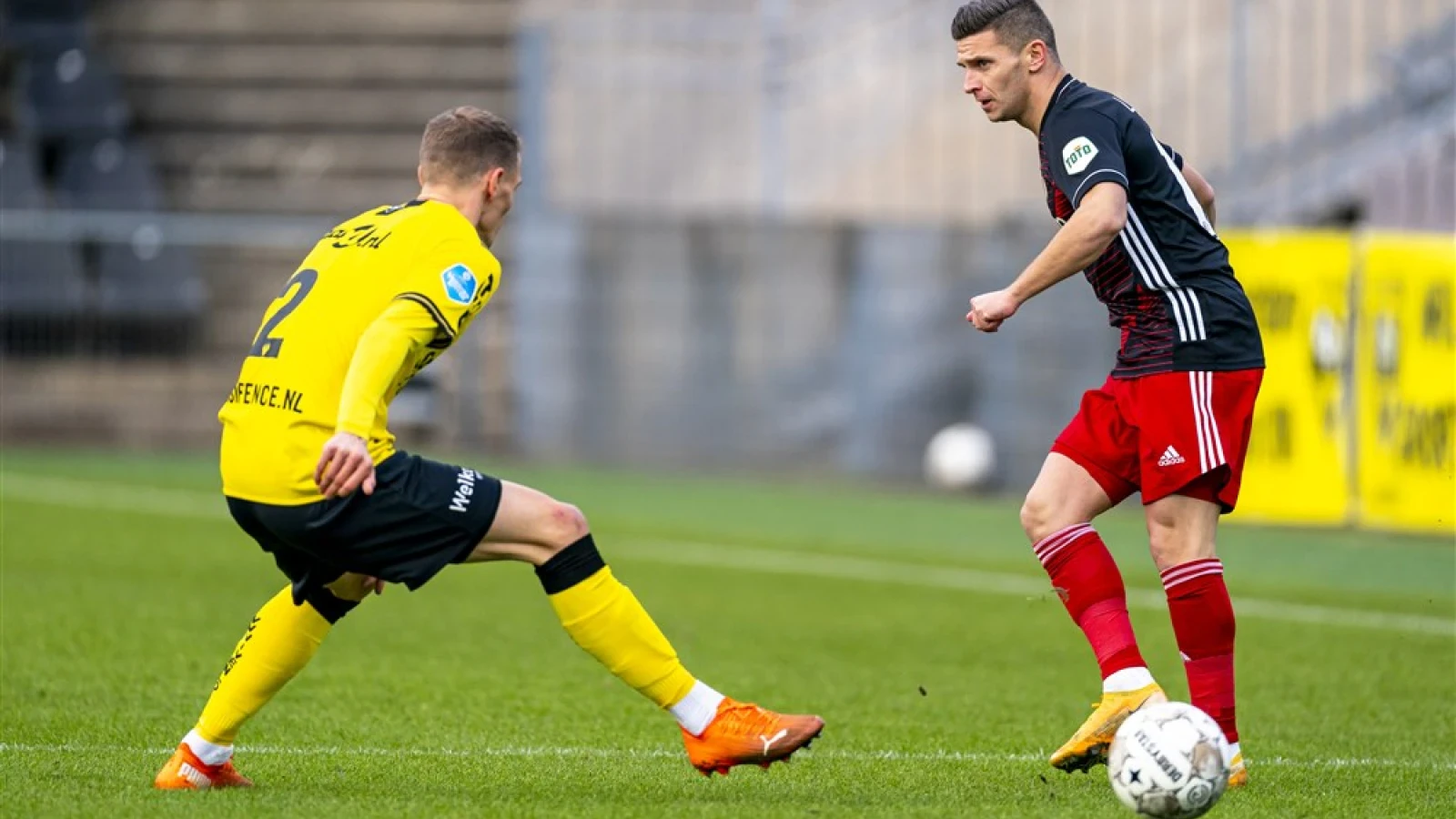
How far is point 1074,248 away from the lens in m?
5.55

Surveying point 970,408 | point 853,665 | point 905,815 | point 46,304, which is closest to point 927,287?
point 970,408

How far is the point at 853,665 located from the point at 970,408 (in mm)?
9643

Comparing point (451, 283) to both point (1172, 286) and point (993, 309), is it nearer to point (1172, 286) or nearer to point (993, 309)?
point (993, 309)

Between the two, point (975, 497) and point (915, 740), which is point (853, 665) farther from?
point (975, 497)

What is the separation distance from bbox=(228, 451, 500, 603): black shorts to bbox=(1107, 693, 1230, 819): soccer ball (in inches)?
63.6

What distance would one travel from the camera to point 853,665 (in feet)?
27.9

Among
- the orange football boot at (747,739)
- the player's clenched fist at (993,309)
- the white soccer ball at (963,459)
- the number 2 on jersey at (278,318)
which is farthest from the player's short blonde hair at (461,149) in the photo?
the white soccer ball at (963,459)

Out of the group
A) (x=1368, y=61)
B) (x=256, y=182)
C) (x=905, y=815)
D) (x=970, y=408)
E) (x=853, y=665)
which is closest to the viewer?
(x=905, y=815)

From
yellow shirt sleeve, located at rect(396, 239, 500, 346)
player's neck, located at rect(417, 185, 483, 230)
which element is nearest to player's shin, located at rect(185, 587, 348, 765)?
yellow shirt sleeve, located at rect(396, 239, 500, 346)

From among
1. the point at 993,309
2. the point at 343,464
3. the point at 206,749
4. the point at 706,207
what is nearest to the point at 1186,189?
the point at 993,309

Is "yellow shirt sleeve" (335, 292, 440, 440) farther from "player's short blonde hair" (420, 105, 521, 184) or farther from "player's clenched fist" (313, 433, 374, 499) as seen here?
"player's short blonde hair" (420, 105, 521, 184)

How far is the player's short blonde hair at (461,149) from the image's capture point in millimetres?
5383

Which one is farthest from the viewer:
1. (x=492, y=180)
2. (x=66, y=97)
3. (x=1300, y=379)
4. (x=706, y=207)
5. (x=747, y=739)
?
(x=66, y=97)

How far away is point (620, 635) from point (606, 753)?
982 millimetres
